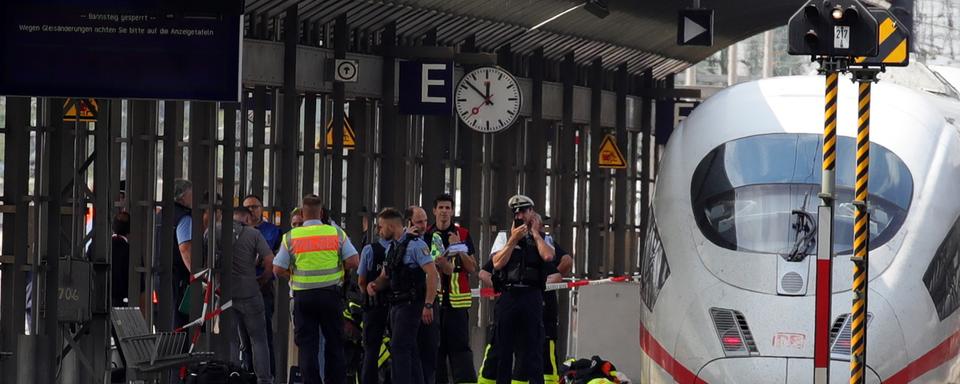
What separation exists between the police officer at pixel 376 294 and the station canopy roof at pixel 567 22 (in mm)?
3244

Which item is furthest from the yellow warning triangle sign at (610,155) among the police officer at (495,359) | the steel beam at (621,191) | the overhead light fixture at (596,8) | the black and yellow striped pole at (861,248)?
the black and yellow striped pole at (861,248)

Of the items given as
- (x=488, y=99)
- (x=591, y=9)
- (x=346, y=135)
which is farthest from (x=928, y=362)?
(x=591, y=9)

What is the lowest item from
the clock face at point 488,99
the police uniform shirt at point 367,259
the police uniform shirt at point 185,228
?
the police uniform shirt at point 367,259

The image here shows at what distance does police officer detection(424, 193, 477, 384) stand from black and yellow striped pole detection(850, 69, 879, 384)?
5.02m

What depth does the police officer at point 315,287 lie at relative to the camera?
57.1 ft

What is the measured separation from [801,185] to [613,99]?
14673 millimetres

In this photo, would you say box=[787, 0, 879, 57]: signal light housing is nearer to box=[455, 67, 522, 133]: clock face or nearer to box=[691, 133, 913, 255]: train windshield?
box=[691, 133, 913, 255]: train windshield

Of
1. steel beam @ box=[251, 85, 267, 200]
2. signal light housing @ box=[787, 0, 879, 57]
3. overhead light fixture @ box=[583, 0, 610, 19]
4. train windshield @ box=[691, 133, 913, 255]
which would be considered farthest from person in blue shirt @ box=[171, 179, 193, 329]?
signal light housing @ box=[787, 0, 879, 57]

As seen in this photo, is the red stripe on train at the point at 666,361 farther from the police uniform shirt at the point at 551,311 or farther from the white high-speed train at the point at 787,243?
the police uniform shirt at the point at 551,311

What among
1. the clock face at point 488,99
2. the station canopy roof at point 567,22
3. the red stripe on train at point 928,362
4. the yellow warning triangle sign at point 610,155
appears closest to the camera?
the red stripe on train at point 928,362

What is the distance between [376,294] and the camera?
1709 centimetres

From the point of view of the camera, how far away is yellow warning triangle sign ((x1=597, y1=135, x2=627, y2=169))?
90.7 feet

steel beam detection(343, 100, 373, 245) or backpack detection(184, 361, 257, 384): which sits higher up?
steel beam detection(343, 100, 373, 245)

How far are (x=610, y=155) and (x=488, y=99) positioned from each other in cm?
579
